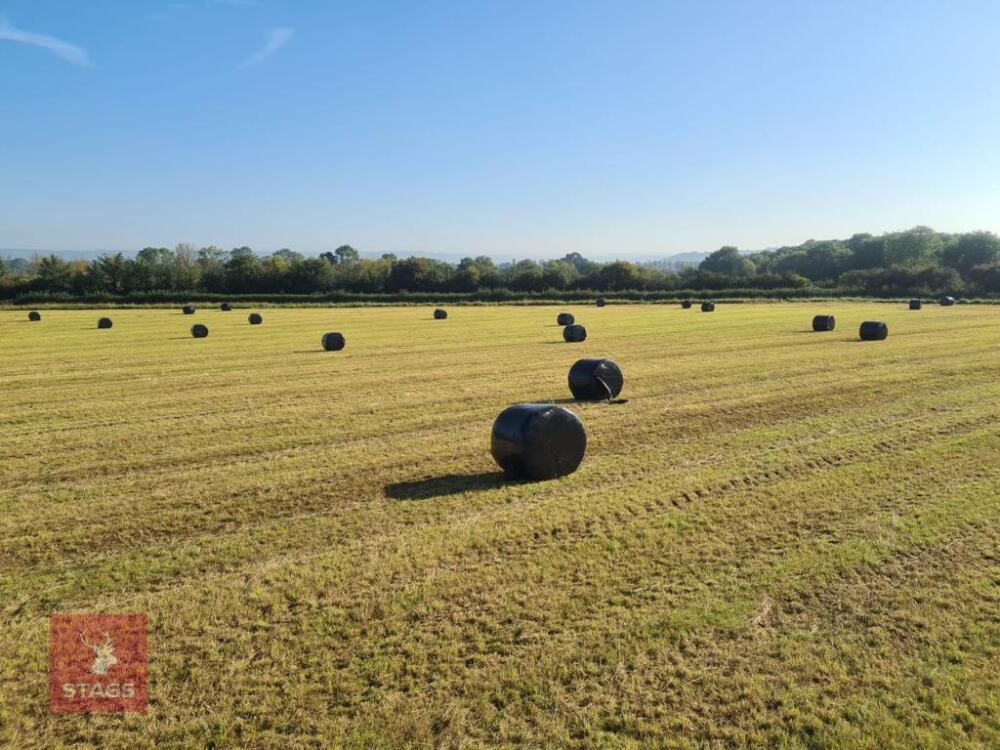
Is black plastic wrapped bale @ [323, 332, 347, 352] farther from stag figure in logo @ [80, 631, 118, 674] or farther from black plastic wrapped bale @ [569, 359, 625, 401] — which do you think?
stag figure in logo @ [80, 631, 118, 674]

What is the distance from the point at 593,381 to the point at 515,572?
10069 mm

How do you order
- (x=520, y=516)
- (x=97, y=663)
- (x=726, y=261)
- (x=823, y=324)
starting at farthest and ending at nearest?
(x=726, y=261) → (x=823, y=324) → (x=520, y=516) → (x=97, y=663)

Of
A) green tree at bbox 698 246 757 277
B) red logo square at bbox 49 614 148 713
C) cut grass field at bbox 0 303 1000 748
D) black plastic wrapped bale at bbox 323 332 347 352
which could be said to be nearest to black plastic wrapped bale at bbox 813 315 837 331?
cut grass field at bbox 0 303 1000 748

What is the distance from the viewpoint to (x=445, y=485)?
10656 millimetres

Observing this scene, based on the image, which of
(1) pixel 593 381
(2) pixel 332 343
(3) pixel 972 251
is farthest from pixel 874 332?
(3) pixel 972 251

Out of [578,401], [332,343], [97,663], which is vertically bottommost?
[97,663]

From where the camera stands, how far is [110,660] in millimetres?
5949

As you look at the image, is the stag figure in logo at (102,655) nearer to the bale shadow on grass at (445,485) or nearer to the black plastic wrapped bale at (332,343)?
the bale shadow on grass at (445,485)

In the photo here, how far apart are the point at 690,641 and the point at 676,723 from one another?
111cm

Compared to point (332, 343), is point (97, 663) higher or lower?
lower

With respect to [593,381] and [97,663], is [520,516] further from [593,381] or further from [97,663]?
[593,381]

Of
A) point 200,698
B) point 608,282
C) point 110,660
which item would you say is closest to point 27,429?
point 110,660

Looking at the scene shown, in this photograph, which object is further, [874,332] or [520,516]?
[874,332]

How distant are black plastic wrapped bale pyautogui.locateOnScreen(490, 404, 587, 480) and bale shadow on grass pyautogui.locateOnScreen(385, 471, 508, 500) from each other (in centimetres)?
32
